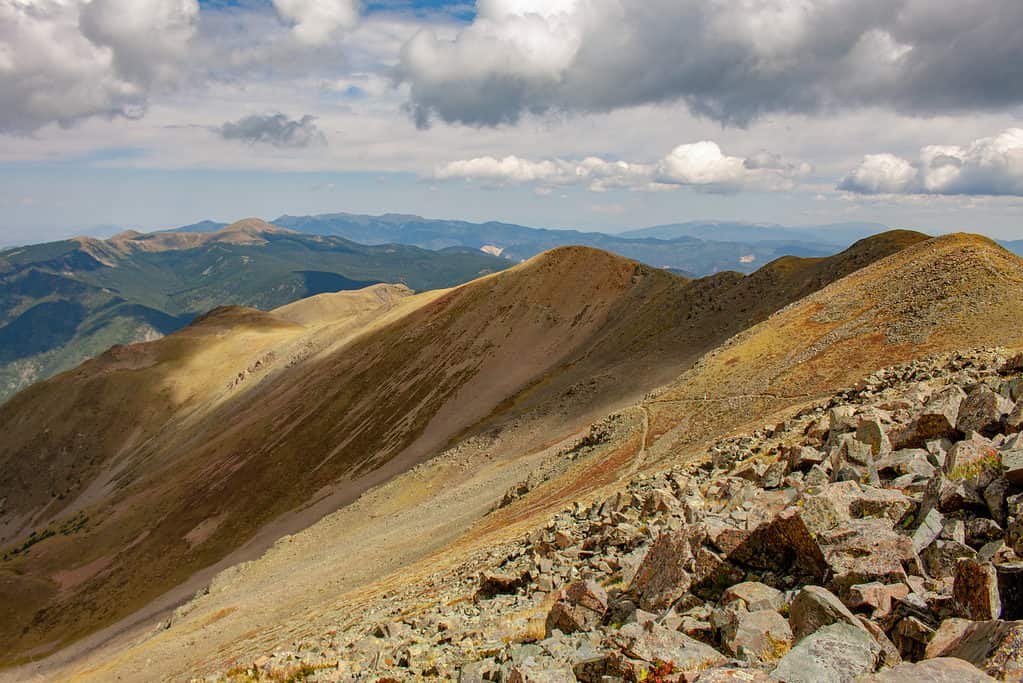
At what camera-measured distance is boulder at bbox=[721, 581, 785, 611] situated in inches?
401

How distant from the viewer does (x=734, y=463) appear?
76.4 feet

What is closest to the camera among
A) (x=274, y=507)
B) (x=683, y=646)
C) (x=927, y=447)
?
(x=683, y=646)

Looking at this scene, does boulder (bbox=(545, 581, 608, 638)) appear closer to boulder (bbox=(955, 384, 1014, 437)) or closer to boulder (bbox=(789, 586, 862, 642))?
boulder (bbox=(789, 586, 862, 642))

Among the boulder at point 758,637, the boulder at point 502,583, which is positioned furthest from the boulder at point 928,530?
the boulder at point 502,583

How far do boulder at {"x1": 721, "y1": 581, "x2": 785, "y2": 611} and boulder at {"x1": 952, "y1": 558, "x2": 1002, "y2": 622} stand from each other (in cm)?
252

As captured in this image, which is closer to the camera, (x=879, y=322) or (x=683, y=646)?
(x=683, y=646)

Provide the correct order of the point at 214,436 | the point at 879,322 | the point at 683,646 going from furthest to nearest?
the point at 214,436, the point at 879,322, the point at 683,646

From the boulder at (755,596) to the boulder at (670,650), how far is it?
1175mm

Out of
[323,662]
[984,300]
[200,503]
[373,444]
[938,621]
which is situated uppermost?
[984,300]

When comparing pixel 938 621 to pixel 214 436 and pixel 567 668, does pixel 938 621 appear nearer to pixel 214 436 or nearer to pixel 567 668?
pixel 567 668

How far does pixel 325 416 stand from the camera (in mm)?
90750

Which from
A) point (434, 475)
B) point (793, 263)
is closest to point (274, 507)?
point (434, 475)

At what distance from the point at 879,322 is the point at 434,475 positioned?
38.6 metres

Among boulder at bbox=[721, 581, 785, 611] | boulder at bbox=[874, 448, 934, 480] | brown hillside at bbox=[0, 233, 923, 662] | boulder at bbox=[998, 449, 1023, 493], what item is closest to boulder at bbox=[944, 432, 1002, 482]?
boulder at bbox=[998, 449, 1023, 493]
